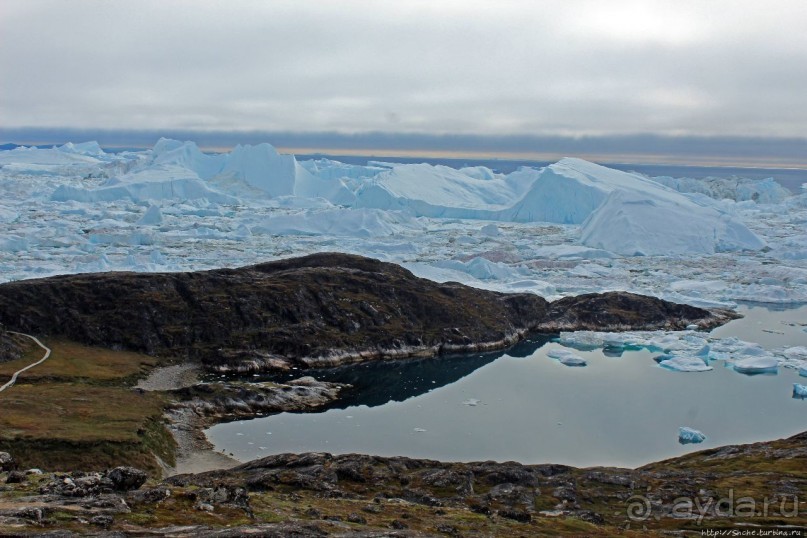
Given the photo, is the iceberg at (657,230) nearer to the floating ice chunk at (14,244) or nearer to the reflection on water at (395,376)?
the reflection on water at (395,376)

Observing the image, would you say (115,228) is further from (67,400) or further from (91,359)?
(67,400)

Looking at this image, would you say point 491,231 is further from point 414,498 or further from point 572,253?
point 414,498

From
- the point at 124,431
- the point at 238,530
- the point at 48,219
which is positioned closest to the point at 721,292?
the point at 124,431

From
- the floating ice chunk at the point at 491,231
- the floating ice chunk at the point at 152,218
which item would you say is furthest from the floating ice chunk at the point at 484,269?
the floating ice chunk at the point at 152,218

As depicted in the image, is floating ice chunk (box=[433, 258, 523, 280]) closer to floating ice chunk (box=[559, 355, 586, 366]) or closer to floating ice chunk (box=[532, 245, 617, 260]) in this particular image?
floating ice chunk (box=[532, 245, 617, 260])

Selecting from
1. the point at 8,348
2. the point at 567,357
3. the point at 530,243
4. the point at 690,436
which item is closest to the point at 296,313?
the point at 8,348

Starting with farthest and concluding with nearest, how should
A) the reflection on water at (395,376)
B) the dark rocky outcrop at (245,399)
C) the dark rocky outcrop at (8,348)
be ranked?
the reflection on water at (395,376), the dark rocky outcrop at (8,348), the dark rocky outcrop at (245,399)
